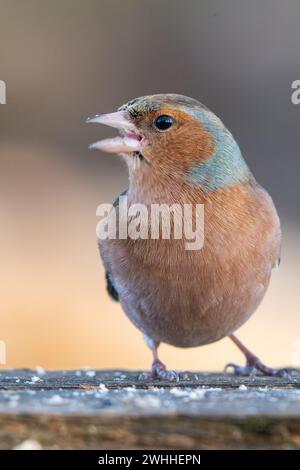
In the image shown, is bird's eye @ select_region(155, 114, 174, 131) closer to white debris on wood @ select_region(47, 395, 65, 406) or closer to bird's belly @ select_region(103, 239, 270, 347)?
bird's belly @ select_region(103, 239, 270, 347)

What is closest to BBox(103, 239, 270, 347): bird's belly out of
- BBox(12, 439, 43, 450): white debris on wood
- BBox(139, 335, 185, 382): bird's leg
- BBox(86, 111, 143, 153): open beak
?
BBox(139, 335, 185, 382): bird's leg

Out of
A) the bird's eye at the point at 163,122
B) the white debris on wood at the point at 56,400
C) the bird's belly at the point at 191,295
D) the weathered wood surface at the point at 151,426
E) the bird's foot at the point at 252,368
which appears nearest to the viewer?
the weathered wood surface at the point at 151,426

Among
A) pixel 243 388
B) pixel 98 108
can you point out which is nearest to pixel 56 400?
pixel 243 388

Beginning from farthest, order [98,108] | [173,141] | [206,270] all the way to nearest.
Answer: [98,108] < [173,141] < [206,270]

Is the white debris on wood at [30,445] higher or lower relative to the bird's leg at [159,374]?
lower

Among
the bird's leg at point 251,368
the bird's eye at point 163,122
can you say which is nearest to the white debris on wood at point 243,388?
the bird's leg at point 251,368

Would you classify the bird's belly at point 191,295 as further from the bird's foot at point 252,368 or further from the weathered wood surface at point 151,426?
the weathered wood surface at point 151,426

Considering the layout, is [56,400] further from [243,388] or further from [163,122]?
[163,122]
